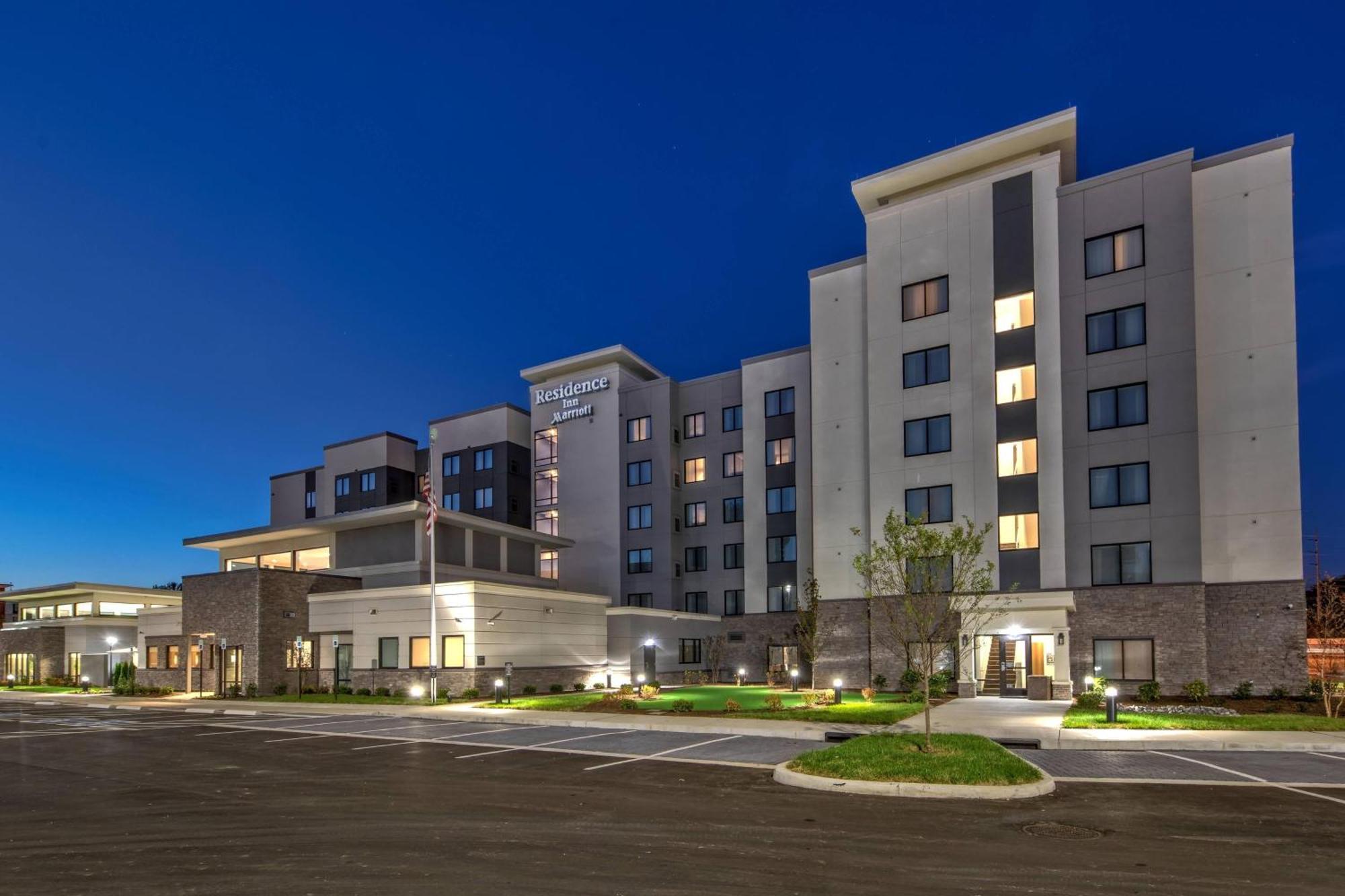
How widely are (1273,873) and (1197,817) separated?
312 cm

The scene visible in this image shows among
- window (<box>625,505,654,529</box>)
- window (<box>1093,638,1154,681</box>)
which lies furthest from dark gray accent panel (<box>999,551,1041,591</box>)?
window (<box>625,505,654,529</box>)

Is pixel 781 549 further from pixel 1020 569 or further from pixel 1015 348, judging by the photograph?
pixel 1015 348

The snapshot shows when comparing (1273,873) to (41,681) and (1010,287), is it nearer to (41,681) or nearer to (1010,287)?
(1010,287)

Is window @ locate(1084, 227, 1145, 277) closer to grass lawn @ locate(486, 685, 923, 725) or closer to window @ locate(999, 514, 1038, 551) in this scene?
window @ locate(999, 514, 1038, 551)

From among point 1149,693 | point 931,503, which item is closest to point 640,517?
point 931,503

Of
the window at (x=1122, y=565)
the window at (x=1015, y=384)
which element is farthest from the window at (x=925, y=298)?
the window at (x=1122, y=565)

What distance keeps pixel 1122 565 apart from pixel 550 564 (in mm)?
38205

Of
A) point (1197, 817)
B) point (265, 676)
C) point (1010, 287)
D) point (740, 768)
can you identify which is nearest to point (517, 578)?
point (265, 676)

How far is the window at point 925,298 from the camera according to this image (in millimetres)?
39812

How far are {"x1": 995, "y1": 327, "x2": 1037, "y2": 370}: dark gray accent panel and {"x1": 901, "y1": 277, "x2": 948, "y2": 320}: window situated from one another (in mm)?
3020

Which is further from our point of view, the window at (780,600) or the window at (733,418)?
the window at (733,418)

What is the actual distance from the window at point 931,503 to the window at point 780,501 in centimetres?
1352

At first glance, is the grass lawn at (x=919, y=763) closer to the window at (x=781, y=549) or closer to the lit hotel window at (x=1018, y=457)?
the lit hotel window at (x=1018, y=457)

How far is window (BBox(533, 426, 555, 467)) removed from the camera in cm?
6412
